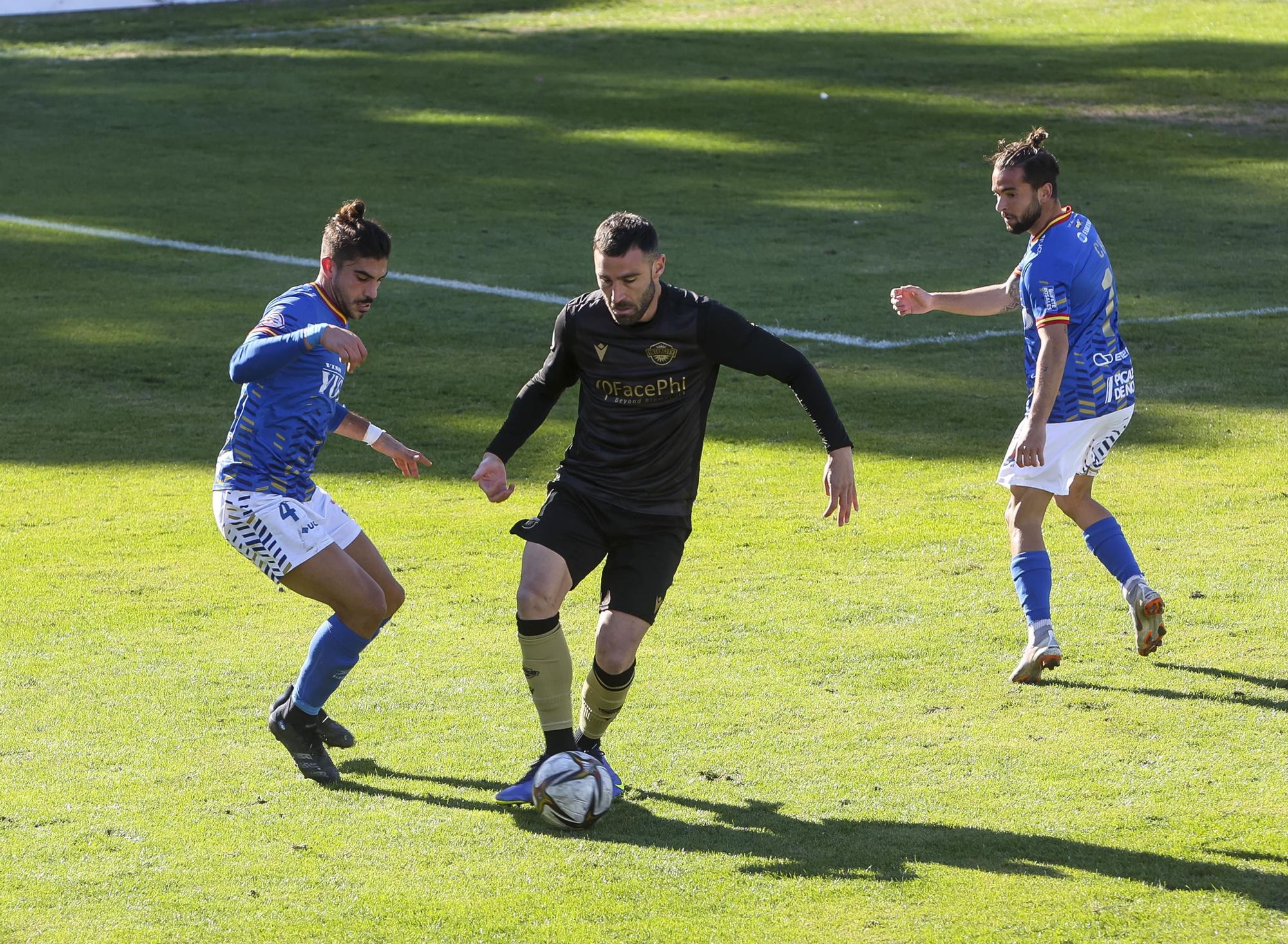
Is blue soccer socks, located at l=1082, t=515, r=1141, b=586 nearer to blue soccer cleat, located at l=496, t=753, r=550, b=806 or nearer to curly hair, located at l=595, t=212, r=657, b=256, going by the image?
curly hair, located at l=595, t=212, r=657, b=256

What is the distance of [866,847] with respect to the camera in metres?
5.41

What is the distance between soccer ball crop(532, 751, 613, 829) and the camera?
553 cm

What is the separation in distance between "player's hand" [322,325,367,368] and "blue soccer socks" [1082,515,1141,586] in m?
3.51

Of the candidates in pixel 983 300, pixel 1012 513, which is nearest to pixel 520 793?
pixel 1012 513

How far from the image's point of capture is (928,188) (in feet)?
75.1

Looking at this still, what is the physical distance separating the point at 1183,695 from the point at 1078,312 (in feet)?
5.40

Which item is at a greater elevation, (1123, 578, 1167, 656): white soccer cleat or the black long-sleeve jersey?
the black long-sleeve jersey

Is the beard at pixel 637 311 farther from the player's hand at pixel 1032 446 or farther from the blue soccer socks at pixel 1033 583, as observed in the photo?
the blue soccer socks at pixel 1033 583

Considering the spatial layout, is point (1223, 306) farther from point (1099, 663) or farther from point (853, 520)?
point (1099, 663)

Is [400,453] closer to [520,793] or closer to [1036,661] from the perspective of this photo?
[520,793]

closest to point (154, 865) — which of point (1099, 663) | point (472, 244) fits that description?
point (1099, 663)

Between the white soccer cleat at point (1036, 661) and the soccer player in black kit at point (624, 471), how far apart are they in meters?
1.39

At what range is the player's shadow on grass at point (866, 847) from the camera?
512 centimetres

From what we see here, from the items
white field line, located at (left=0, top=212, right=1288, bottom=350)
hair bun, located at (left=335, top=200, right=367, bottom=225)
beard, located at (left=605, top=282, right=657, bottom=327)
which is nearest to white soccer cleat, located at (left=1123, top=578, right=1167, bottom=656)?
beard, located at (left=605, top=282, right=657, bottom=327)
